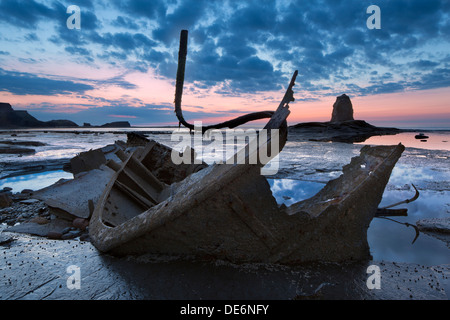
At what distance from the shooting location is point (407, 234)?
3.89 m

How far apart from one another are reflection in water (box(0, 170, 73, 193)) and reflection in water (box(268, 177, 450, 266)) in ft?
23.3

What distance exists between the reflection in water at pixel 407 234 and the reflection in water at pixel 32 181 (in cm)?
711

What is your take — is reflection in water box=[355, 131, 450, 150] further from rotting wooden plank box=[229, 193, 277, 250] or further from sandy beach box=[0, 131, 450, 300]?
rotting wooden plank box=[229, 193, 277, 250]

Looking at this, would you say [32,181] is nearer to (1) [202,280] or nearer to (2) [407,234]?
(1) [202,280]

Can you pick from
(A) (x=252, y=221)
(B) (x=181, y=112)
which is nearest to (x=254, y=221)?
(A) (x=252, y=221)

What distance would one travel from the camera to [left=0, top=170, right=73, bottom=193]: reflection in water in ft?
23.8

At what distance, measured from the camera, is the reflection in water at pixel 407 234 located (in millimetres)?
3168

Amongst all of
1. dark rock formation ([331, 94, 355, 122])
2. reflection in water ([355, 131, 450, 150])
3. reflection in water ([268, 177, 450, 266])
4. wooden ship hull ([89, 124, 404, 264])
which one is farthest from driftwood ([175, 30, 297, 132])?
dark rock formation ([331, 94, 355, 122])

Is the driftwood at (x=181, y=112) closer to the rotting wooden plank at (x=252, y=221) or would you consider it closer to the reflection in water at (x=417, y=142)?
the rotting wooden plank at (x=252, y=221)

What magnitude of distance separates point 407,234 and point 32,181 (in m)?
10.1

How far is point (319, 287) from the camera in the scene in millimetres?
2141

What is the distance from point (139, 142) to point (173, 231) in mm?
7764

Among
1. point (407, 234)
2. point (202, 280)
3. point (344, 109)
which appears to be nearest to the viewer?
point (202, 280)
